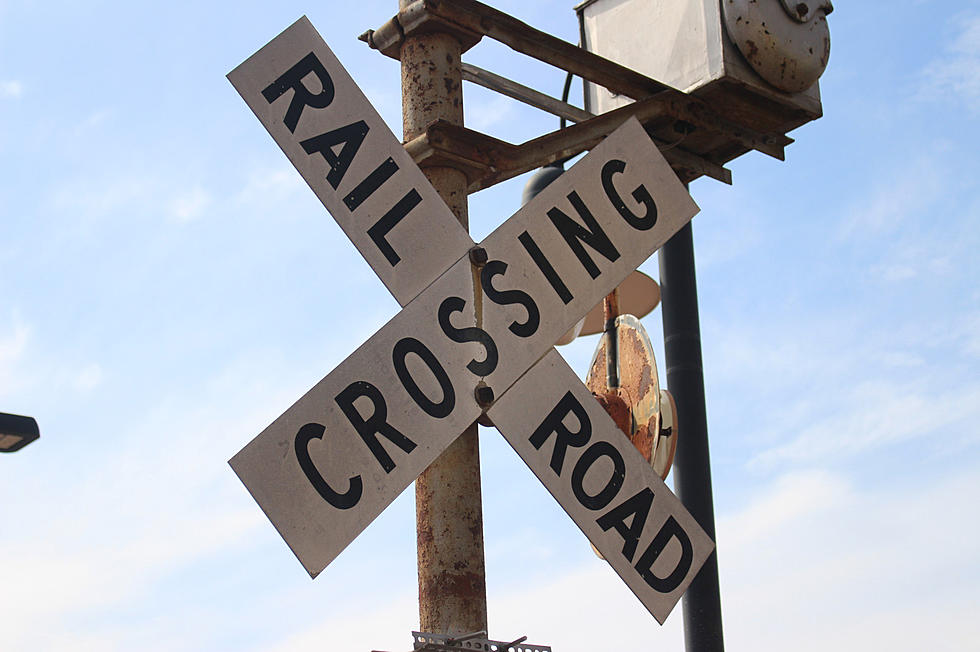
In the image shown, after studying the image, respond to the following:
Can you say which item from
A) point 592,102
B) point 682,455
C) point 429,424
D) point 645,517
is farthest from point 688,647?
point 429,424

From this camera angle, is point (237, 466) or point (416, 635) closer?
point (237, 466)

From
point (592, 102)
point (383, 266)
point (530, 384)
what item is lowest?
point (530, 384)

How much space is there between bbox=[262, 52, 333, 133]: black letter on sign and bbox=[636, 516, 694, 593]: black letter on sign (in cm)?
148

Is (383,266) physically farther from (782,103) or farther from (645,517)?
(782,103)

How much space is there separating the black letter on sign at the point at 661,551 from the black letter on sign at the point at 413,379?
0.69m

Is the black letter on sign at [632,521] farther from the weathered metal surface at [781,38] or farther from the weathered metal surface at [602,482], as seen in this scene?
the weathered metal surface at [781,38]

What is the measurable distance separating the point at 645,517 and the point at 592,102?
2945 millimetres

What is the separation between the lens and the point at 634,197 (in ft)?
12.3

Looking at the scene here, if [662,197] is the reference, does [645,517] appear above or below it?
below

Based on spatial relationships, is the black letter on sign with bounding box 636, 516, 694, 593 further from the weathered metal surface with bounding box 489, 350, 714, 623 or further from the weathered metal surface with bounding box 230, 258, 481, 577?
the weathered metal surface with bounding box 230, 258, 481, 577

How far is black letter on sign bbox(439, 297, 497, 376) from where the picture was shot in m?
3.48

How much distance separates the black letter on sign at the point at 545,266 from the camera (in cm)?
362

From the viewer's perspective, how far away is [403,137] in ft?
14.0

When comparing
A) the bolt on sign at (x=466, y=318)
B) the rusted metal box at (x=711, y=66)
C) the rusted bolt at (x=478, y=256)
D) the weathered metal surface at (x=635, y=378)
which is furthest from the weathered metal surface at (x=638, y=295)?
the rusted bolt at (x=478, y=256)
